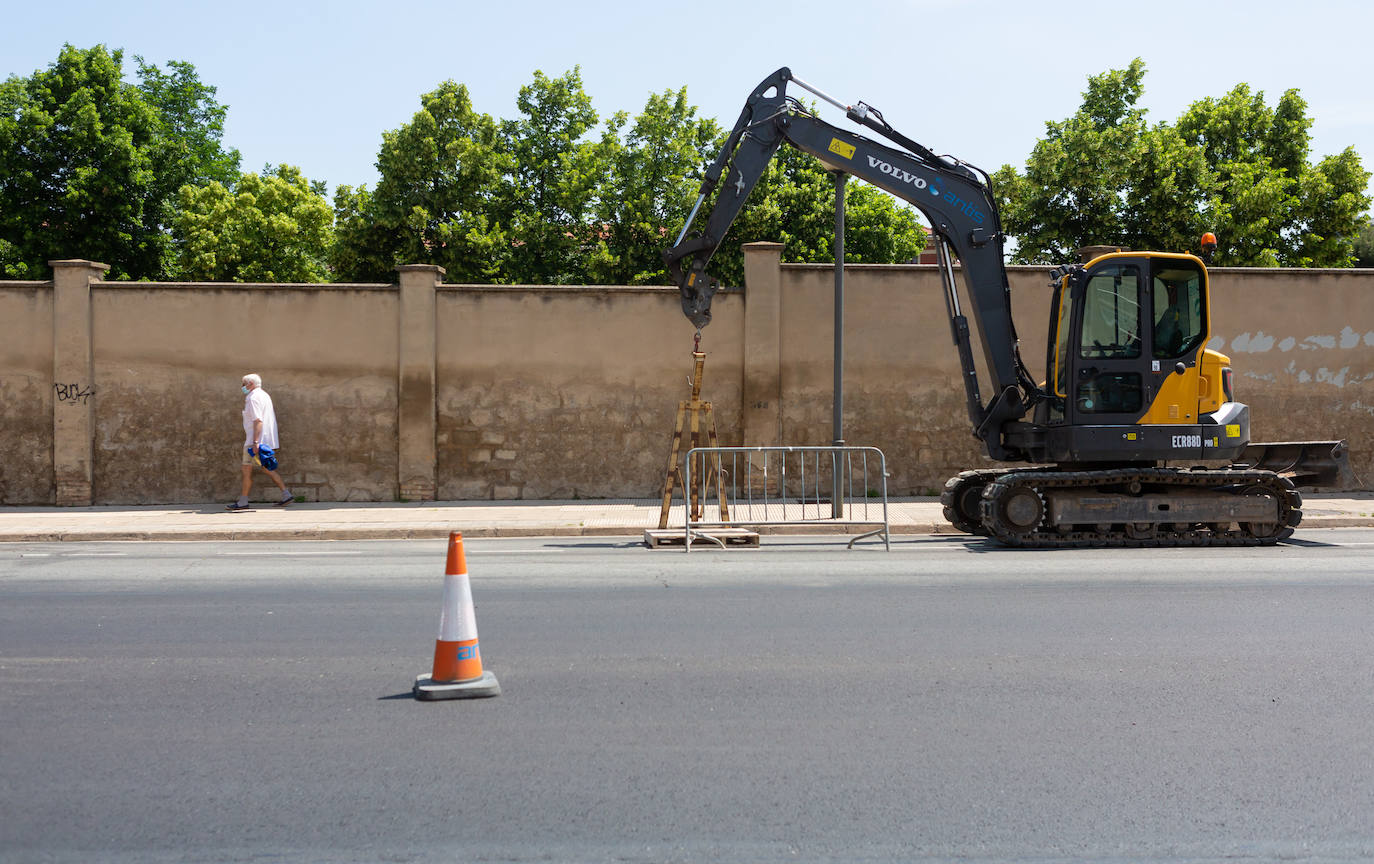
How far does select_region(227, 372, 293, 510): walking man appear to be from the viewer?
16219mm

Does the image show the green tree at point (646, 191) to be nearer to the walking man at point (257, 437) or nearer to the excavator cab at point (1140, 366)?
the walking man at point (257, 437)

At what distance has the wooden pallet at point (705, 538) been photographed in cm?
1226

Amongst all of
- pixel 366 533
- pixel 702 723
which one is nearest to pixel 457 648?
pixel 702 723

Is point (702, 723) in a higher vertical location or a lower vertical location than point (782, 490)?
lower

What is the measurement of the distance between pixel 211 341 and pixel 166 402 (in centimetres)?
113

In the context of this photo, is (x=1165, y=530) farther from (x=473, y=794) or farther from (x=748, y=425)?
(x=473, y=794)

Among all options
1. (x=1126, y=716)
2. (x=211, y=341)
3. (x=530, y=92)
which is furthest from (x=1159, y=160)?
(x=1126, y=716)

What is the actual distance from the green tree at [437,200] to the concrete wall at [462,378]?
2023cm

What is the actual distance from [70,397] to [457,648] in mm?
13720

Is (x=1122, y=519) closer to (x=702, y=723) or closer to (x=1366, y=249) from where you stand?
(x=702, y=723)

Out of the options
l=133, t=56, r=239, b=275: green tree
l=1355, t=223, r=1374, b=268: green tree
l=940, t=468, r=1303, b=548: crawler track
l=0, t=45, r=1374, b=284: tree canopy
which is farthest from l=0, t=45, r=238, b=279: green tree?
l=1355, t=223, r=1374, b=268: green tree

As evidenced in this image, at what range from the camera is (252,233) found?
46.2m

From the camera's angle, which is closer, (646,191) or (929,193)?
(929,193)

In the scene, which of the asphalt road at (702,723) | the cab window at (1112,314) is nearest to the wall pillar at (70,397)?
the asphalt road at (702,723)
